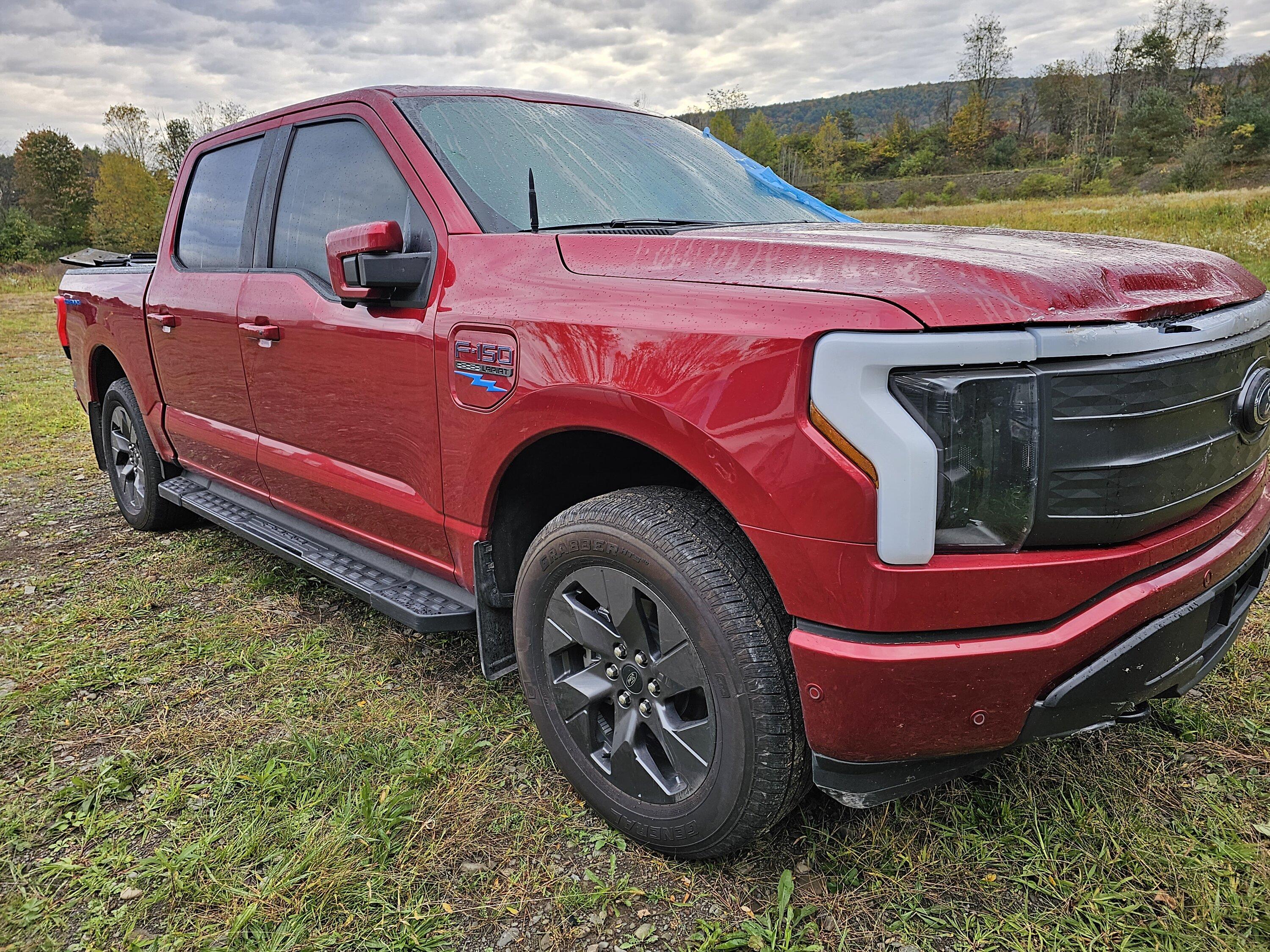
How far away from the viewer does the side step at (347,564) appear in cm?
233

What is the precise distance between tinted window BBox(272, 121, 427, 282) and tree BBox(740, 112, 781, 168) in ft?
218

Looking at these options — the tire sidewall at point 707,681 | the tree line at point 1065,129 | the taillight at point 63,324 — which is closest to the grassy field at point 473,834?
the tire sidewall at point 707,681

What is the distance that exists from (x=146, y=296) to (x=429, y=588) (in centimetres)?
230

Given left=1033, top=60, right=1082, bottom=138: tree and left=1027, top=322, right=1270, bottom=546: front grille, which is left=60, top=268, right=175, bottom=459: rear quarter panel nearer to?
left=1027, top=322, right=1270, bottom=546: front grille

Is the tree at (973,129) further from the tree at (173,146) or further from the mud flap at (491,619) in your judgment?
the mud flap at (491,619)

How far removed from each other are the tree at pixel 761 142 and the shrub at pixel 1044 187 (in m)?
19.9

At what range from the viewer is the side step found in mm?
2332

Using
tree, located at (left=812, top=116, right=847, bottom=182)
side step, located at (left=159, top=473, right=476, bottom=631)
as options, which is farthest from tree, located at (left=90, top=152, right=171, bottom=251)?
tree, located at (left=812, top=116, right=847, bottom=182)

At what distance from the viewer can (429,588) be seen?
8.17 feet

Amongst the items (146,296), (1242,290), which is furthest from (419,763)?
(146,296)

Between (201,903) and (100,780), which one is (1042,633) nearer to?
(201,903)

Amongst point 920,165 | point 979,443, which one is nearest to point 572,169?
point 979,443

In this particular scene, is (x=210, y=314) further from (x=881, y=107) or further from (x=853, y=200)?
(x=881, y=107)

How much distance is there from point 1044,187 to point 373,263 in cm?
7223
